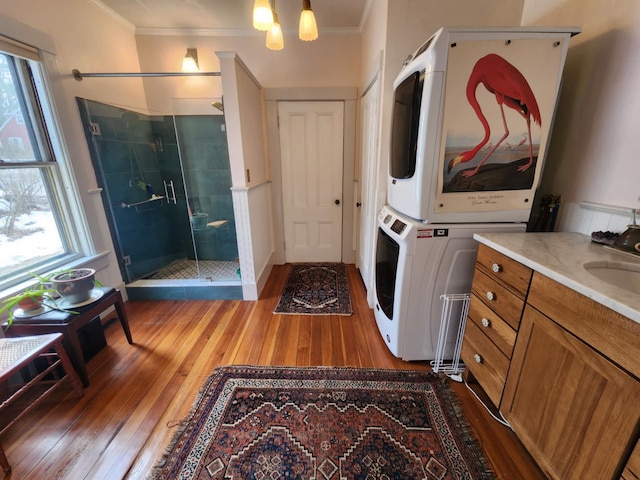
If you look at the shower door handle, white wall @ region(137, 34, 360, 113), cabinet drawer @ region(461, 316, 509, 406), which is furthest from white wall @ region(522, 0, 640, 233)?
the shower door handle

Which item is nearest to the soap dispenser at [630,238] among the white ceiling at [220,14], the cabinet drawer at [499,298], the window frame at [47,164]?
the cabinet drawer at [499,298]

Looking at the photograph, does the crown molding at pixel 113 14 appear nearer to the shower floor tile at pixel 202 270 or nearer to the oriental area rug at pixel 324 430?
the shower floor tile at pixel 202 270

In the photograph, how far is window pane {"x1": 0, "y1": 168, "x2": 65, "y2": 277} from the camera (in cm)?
167

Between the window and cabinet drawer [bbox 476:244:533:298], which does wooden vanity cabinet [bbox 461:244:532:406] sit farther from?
the window

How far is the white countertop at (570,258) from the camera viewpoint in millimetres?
740

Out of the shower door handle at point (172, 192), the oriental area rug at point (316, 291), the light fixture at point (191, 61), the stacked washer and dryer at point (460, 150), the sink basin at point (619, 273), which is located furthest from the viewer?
the shower door handle at point (172, 192)

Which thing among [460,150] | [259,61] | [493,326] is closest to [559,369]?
[493,326]

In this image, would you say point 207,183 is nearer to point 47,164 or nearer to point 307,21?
point 47,164


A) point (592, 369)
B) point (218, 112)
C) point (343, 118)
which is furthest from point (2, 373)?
point (343, 118)

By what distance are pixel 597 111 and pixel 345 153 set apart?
2055 mm

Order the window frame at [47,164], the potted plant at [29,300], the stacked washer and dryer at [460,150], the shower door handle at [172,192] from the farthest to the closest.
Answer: the shower door handle at [172,192] < the window frame at [47,164] < the potted plant at [29,300] < the stacked washer and dryer at [460,150]

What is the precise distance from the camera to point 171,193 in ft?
10.3

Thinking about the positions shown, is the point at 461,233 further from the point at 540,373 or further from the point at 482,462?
the point at 482,462

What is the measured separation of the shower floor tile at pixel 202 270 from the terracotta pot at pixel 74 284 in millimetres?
1063
